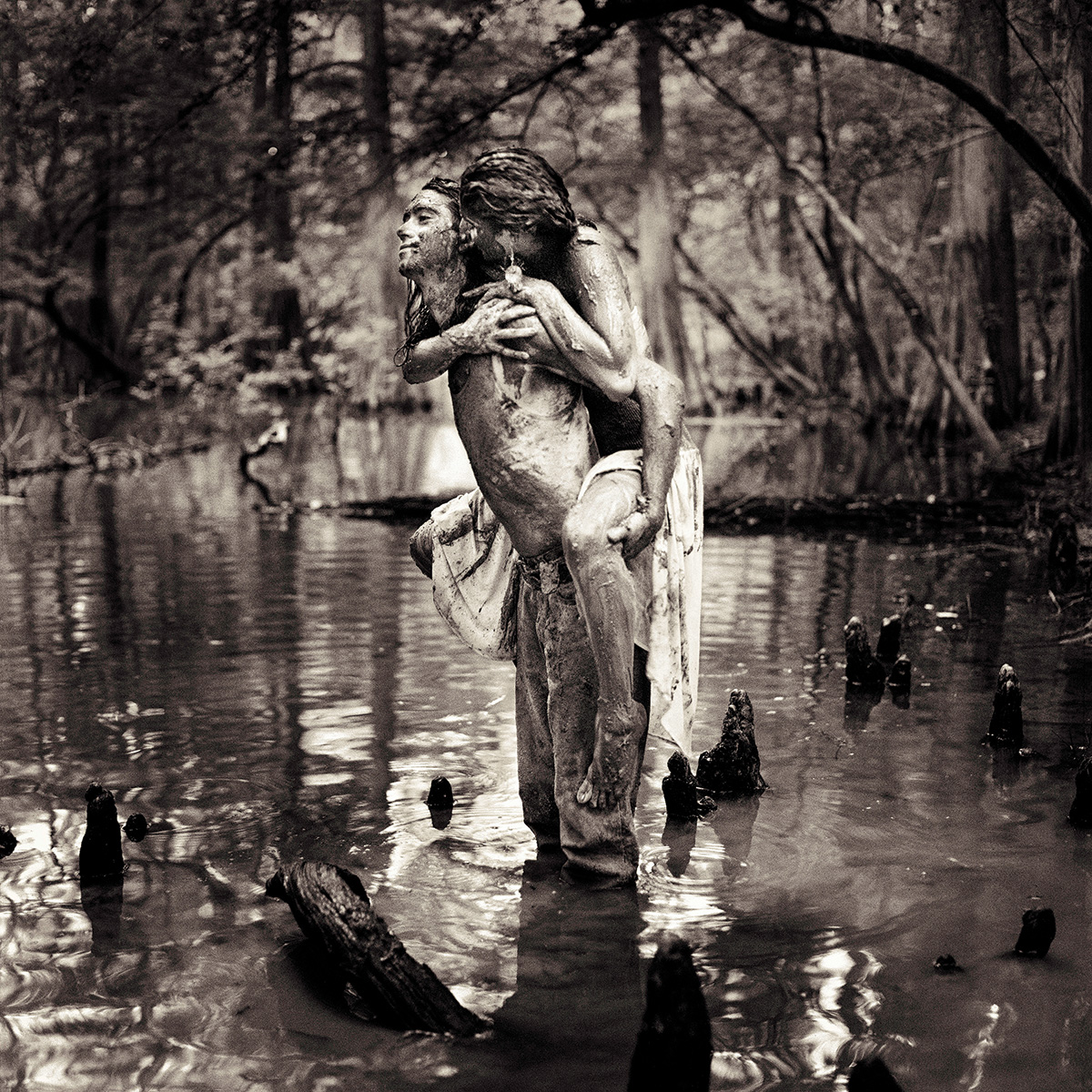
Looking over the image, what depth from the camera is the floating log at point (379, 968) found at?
3.45m

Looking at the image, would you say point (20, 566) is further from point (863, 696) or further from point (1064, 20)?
point (1064, 20)

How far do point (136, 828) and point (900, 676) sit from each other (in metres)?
3.67

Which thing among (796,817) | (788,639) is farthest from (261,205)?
(796,817)

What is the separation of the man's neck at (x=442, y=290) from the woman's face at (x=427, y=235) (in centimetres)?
2

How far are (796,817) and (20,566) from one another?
24.9 feet

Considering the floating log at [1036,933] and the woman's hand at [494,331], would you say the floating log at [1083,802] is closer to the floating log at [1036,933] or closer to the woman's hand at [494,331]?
the floating log at [1036,933]

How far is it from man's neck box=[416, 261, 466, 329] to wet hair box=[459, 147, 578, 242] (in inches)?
→ 8.2

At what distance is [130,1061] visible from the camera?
10.9 ft

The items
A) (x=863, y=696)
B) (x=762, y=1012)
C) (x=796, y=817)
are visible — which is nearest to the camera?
(x=762, y=1012)

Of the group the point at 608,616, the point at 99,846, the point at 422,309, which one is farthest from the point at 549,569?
the point at 99,846

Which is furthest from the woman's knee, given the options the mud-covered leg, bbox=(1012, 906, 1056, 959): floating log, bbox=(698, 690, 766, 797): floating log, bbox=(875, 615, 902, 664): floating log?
bbox=(875, 615, 902, 664): floating log

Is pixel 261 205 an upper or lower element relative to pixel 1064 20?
upper

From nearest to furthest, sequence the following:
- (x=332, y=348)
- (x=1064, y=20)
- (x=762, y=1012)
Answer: (x=762, y=1012)
(x=1064, y=20)
(x=332, y=348)

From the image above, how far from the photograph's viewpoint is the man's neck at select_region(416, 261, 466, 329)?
174 inches
